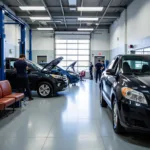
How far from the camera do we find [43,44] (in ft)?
69.8

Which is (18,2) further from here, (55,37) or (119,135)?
(119,135)

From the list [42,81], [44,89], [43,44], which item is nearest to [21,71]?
[42,81]

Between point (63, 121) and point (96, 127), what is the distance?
86cm

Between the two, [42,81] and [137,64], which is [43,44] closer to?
[42,81]

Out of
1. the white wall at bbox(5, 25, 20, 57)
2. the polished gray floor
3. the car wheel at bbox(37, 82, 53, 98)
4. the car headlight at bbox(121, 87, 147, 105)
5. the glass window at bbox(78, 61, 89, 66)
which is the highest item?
the white wall at bbox(5, 25, 20, 57)

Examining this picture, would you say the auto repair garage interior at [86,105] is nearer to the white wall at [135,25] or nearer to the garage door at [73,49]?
the white wall at [135,25]

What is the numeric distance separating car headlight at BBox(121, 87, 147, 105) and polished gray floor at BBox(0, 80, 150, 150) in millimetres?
758

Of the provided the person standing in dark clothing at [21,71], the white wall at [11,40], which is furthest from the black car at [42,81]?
the white wall at [11,40]

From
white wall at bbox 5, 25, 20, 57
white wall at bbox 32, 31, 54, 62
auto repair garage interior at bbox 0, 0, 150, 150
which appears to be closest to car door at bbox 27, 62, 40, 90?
auto repair garage interior at bbox 0, 0, 150, 150

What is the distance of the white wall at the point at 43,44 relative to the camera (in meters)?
21.2

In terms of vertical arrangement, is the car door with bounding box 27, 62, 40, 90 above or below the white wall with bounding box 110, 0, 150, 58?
below

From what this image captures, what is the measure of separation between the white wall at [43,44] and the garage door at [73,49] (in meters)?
0.58

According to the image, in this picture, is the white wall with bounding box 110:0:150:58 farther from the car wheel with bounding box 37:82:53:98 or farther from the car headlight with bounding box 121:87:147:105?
the car headlight with bounding box 121:87:147:105

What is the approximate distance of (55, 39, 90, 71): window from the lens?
21328mm
